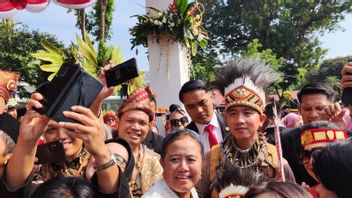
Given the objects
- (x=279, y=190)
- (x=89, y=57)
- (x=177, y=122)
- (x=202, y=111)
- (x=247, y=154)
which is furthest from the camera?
(x=177, y=122)

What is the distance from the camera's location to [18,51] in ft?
62.9

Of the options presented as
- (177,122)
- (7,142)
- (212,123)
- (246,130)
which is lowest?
(7,142)

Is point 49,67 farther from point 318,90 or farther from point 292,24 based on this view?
point 292,24

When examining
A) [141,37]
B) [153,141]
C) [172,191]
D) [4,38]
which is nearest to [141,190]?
[172,191]

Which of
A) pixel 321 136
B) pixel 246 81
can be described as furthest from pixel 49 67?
pixel 321 136

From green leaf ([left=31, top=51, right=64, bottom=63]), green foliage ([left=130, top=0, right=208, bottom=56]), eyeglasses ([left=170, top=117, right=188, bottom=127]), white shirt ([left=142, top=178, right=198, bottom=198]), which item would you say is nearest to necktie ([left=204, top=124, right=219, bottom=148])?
eyeglasses ([left=170, top=117, right=188, bottom=127])

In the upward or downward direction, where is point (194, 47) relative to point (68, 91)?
upward

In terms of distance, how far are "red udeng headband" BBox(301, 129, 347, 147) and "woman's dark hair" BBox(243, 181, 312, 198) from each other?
1080 mm

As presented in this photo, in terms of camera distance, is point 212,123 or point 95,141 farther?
point 212,123

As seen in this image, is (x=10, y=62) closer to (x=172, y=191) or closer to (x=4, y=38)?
(x=4, y=38)

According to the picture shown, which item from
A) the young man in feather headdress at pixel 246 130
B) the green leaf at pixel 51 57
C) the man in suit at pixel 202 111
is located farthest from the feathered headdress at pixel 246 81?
the green leaf at pixel 51 57

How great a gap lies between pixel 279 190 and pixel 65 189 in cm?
86

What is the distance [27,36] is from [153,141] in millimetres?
17914

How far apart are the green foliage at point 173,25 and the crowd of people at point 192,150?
118 inches
